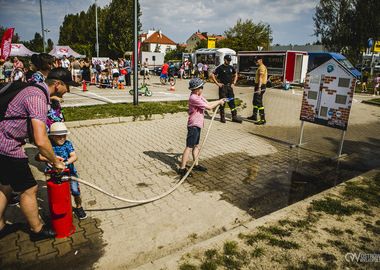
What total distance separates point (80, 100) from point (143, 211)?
1001 centimetres

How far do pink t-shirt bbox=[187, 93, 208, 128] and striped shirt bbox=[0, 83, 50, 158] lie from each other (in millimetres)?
2660

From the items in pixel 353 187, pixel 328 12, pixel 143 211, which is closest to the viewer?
pixel 143 211

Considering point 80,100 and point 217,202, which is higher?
point 80,100

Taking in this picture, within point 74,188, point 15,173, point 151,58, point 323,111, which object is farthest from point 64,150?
point 151,58

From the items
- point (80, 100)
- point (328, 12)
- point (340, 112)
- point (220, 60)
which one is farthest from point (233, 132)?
point (328, 12)

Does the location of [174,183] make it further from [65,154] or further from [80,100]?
[80,100]

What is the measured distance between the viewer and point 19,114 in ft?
8.96

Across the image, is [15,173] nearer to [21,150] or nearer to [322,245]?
[21,150]

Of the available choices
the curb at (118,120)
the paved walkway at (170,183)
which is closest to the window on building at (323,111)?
the paved walkway at (170,183)

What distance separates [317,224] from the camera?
3.57m

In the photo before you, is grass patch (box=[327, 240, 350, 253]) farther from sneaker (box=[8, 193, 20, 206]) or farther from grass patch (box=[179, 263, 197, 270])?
sneaker (box=[8, 193, 20, 206])

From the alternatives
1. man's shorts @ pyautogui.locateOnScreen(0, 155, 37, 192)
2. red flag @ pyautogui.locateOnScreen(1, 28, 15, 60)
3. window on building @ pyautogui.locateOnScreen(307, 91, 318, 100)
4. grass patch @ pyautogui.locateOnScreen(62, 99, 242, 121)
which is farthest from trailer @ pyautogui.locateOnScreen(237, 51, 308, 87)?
man's shorts @ pyautogui.locateOnScreen(0, 155, 37, 192)

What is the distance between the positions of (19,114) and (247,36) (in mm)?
53194

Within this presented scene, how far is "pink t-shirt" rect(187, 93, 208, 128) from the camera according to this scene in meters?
4.83
